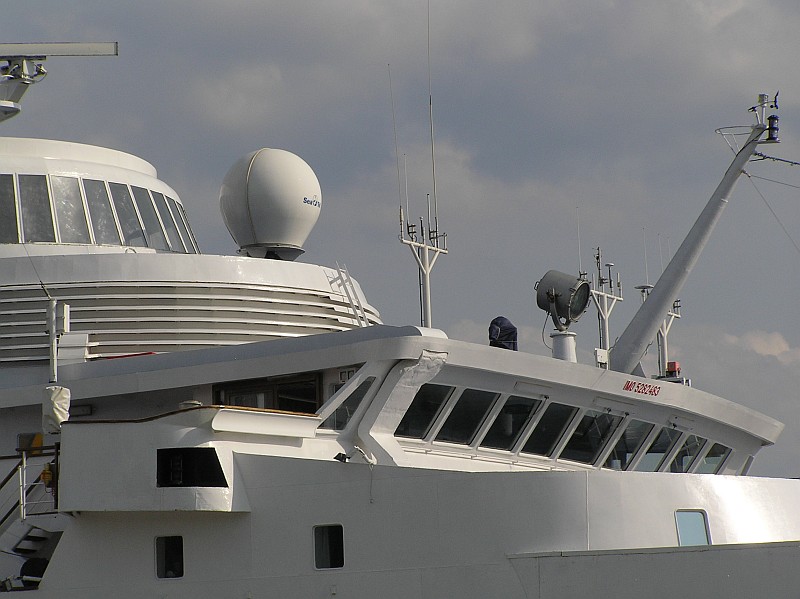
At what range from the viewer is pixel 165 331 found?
71.6ft

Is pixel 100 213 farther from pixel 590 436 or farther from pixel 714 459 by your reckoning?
pixel 714 459

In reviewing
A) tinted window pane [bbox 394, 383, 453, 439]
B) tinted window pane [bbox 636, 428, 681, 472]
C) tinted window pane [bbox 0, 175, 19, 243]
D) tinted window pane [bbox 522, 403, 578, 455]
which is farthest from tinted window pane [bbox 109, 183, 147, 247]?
tinted window pane [bbox 636, 428, 681, 472]

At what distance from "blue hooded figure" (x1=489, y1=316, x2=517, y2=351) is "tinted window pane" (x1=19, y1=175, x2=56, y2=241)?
9347mm

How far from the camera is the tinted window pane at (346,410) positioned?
18156 mm

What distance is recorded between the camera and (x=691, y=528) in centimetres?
1677

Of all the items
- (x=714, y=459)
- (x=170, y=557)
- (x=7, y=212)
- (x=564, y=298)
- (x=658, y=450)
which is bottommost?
(x=170, y=557)

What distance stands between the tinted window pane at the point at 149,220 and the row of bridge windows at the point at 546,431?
9.90m

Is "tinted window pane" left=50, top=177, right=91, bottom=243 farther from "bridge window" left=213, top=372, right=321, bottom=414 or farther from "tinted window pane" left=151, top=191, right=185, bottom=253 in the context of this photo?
"bridge window" left=213, top=372, right=321, bottom=414

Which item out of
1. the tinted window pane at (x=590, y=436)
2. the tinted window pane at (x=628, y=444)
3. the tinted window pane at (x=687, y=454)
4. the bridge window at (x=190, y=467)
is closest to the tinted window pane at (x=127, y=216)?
the bridge window at (x=190, y=467)

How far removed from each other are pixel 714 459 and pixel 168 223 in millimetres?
12277

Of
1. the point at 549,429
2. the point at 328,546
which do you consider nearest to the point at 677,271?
the point at 549,429

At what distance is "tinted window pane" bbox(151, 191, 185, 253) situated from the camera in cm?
2717

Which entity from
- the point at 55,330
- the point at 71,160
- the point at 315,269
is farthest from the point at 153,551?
the point at 71,160

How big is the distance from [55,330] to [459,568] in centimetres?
842
